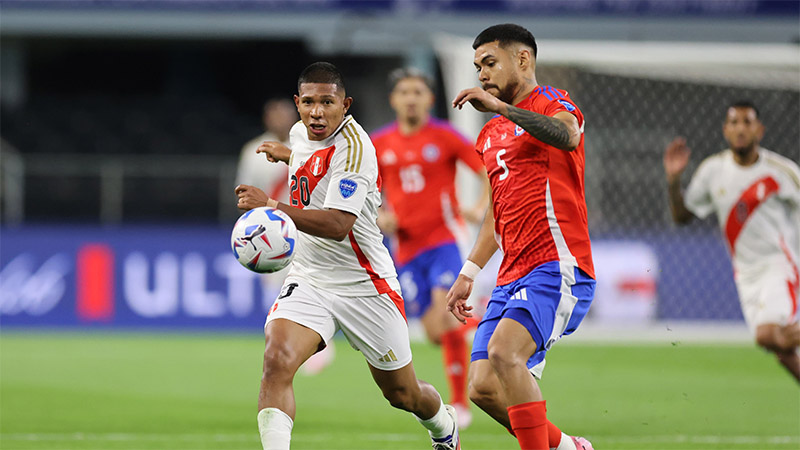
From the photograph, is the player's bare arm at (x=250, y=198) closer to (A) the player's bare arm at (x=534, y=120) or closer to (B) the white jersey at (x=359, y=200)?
(B) the white jersey at (x=359, y=200)

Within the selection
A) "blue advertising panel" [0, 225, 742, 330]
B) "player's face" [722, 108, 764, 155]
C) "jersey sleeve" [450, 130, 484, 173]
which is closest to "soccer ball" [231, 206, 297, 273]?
"jersey sleeve" [450, 130, 484, 173]

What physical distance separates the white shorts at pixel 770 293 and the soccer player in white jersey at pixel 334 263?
381 centimetres

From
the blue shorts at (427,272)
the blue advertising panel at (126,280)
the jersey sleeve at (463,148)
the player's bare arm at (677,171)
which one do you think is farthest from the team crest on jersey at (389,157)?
the blue advertising panel at (126,280)

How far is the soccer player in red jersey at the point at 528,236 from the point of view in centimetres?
530

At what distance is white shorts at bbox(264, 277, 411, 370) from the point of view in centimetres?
590

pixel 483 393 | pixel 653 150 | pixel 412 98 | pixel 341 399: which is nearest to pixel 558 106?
pixel 483 393

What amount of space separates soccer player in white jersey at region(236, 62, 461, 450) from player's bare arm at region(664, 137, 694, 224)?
2724 mm

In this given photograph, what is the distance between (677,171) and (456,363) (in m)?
2.18

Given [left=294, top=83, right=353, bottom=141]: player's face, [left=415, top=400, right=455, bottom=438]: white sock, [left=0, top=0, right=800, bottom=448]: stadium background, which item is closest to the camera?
[left=294, top=83, right=353, bottom=141]: player's face

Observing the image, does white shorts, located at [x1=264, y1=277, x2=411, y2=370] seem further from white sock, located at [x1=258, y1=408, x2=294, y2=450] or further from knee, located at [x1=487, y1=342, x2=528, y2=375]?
knee, located at [x1=487, y1=342, x2=528, y2=375]

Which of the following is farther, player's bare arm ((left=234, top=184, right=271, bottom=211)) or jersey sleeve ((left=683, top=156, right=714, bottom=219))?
jersey sleeve ((left=683, top=156, right=714, bottom=219))

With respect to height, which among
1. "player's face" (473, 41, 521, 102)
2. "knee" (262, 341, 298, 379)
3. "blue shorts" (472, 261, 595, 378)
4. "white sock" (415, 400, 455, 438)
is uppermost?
"player's face" (473, 41, 521, 102)

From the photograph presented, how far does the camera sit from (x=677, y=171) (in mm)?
8156

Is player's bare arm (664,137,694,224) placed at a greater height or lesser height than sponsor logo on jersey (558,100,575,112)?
lesser
